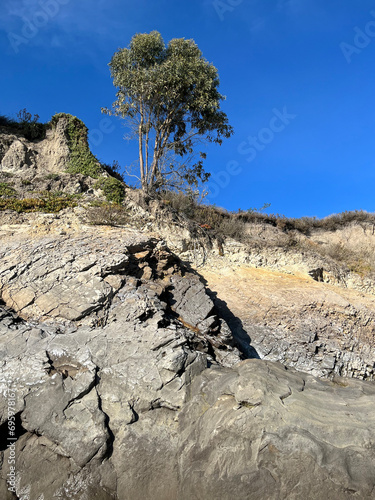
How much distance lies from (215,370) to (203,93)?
46.4ft

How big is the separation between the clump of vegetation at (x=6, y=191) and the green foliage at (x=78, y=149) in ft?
9.08

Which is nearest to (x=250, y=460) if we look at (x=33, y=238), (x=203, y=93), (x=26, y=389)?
(x=26, y=389)

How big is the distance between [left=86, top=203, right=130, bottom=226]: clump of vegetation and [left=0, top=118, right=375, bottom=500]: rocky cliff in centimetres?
40

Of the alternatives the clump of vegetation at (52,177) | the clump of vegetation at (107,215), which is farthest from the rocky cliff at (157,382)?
the clump of vegetation at (52,177)

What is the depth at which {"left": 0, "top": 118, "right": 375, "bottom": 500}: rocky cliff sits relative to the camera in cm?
570

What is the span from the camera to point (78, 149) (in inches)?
668

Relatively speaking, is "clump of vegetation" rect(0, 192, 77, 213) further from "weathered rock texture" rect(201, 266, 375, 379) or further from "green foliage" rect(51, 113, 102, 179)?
"weathered rock texture" rect(201, 266, 375, 379)

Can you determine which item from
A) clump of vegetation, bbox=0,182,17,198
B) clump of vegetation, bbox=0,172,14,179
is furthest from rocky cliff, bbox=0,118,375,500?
clump of vegetation, bbox=0,172,14,179

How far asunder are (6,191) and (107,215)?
4236mm

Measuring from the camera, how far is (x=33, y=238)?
1117cm

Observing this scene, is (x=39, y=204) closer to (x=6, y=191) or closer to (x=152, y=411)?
(x=6, y=191)

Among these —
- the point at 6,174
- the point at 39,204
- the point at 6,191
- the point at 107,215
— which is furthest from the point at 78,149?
the point at 107,215

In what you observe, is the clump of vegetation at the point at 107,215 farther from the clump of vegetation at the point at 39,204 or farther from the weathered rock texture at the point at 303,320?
the weathered rock texture at the point at 303,320

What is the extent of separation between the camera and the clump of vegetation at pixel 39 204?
497 inches
